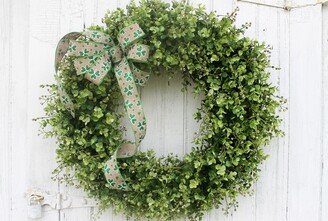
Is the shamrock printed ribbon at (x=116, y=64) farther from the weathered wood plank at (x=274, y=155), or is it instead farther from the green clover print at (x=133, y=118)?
the weathered wood plank at (x=274, y=155)

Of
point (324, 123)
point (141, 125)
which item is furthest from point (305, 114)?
point (141, 125)

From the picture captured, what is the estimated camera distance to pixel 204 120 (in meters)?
1.50

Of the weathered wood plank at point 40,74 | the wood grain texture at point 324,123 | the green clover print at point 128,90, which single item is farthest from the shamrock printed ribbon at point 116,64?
the wood grain texture at point 324,123

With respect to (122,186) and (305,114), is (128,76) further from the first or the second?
(305,114)

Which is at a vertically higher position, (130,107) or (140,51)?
(140,51)

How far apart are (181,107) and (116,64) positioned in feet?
0.98

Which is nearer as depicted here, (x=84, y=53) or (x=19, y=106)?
(x=84, y=53)

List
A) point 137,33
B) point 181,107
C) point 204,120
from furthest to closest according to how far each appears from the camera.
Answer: point 181,107 < point 204,120 < point 137,33

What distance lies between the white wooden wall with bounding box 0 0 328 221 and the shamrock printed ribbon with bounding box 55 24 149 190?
0.18 m

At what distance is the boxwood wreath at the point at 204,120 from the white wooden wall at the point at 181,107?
0.14m

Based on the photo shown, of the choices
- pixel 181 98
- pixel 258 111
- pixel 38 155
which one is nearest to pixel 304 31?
pixel 258 111

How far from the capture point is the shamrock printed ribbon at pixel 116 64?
140 cm

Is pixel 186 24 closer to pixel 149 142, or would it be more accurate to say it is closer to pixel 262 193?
pixel 149 142

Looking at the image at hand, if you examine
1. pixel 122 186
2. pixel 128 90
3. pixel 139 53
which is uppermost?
pixel 139 53
